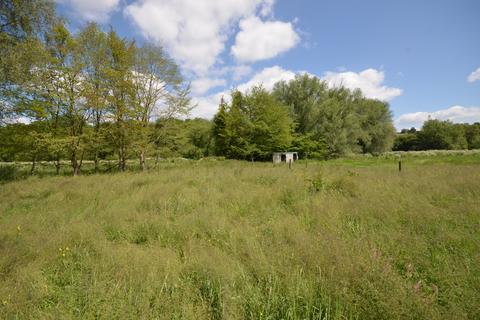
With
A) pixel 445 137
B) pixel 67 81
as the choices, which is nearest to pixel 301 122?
pixel 67 81

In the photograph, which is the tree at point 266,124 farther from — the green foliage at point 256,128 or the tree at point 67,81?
the tree at point 67,81

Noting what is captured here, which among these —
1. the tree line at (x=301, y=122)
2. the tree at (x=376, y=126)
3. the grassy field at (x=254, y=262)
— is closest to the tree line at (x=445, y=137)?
the tree at (x=376, y=126)

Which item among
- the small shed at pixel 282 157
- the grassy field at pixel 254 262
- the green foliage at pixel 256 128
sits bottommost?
the grassy field at pixel 254 262

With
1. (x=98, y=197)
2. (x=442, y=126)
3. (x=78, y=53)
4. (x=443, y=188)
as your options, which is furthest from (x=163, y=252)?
(x=442, y=126)

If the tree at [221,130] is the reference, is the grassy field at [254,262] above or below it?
below

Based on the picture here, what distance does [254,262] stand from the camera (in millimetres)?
3375

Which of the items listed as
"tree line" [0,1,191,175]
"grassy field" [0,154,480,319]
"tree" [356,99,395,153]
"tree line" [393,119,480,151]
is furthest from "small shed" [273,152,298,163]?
"tree line" [393,119,480,151]

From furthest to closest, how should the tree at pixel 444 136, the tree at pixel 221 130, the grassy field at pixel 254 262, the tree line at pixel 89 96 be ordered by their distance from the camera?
the tree at pixel 444 136
the tree at pixel 221 130
the tree line at pixel 89 96
the grassy field at pixel 254 262

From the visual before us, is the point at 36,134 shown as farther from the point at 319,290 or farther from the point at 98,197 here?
the point at 319,290

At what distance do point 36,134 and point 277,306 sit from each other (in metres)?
18.5

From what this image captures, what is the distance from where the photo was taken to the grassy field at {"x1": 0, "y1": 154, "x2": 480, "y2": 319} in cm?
257

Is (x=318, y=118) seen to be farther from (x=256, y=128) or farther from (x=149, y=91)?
(x=149, y=91)

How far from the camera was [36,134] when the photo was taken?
15.0 meters

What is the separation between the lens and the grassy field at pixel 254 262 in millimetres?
2570
